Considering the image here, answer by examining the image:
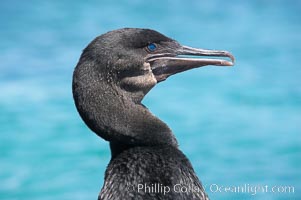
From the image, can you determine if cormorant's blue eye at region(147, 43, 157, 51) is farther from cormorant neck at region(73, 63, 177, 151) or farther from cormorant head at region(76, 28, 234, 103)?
cormorant neck at region(73, 63, 177, 151)

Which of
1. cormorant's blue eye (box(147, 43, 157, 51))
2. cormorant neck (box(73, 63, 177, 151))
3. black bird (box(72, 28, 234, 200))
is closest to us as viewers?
black bird (box(72, 28, 234, 200))

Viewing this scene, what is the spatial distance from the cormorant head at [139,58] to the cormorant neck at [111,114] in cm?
8

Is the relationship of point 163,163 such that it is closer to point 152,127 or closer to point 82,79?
point 152,127

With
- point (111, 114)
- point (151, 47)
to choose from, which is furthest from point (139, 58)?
point (111, 114)

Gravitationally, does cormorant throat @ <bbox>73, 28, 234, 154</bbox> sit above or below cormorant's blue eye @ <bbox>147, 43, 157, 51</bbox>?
below

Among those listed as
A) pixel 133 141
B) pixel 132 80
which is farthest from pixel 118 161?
pixel 132 80

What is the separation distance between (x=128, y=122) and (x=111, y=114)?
0.13 m

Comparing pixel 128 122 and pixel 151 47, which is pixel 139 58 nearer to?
pixel 151 47

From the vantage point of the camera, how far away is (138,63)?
18.5 feet

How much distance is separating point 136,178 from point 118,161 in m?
0.22

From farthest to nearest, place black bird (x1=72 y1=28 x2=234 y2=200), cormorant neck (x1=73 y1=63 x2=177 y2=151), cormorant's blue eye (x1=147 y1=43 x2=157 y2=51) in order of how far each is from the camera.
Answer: cormorant's blue eye (x1=147 y1=43 x2=157 y2=51)
cormorant neck (x1=73 y1=63 x2=177 y2=151)
black bird (x1=72 y1=28 x2=234 y2=200)

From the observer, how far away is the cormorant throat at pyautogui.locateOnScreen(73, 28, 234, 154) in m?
5.41

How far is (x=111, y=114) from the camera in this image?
5426 millimetres

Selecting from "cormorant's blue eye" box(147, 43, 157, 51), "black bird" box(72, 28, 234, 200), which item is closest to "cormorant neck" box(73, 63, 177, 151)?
"black bird" box(72, 28, 234, 200)
